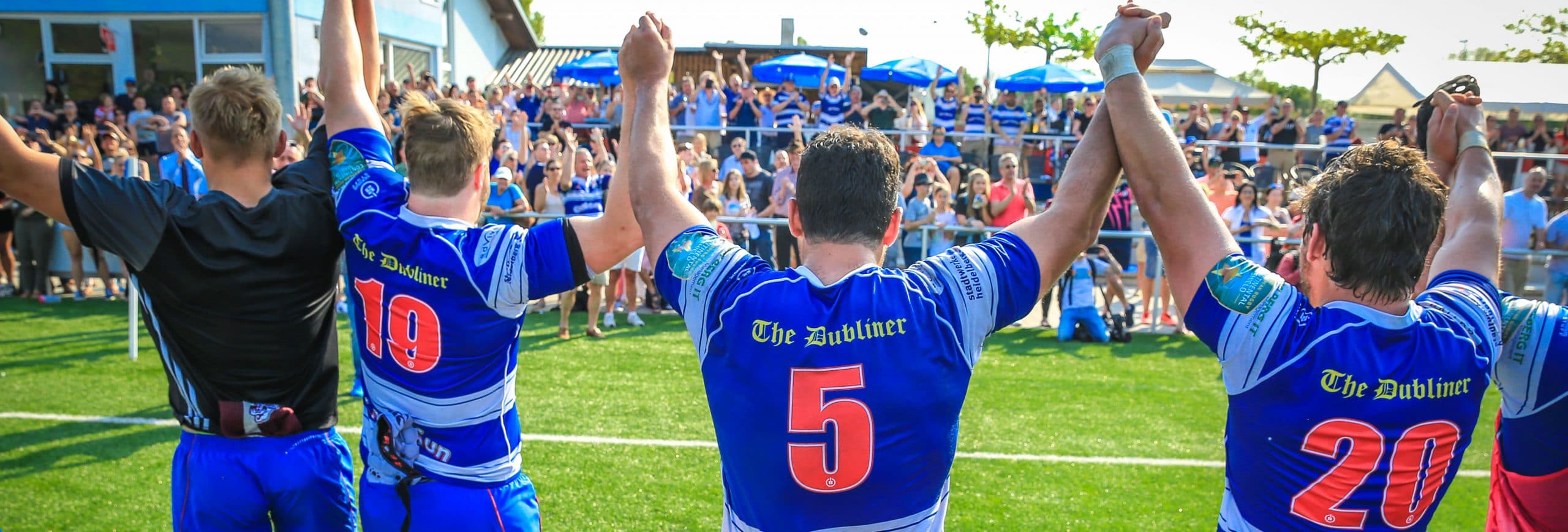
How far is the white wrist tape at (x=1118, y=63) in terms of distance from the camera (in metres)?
2.19

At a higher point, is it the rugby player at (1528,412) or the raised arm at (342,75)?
the raised arm at (342,75)

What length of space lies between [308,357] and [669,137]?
138 centimetres

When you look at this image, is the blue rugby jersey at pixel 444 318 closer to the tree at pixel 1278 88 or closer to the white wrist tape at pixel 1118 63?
the white wrist tape at pixel 1118 63

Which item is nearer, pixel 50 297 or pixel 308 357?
pixel 308 357

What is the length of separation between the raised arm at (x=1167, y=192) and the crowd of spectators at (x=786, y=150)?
4.57 meters

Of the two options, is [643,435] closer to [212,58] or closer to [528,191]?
[528,191]

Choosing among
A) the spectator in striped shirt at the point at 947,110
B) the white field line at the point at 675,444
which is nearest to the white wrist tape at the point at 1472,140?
the white field line at the point at 675,444

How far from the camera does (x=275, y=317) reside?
268 cm

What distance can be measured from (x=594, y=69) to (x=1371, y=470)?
772 inches

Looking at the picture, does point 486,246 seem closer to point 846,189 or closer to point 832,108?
point 846,189

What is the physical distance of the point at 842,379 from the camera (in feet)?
6.16

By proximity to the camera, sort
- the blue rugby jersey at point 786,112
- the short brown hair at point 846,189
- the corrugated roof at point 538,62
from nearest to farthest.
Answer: the short brown hair at point 846,189, the blue rugby jersey at point 786,112, the corrugated roof at point 538,62

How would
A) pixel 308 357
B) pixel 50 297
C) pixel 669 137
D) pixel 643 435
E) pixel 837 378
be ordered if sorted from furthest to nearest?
pixel 50 297 < pixel 643 435 < pixel 308 357 < pixel 669 137 < pixel 837 378

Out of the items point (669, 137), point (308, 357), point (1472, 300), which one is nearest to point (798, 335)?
point (669, 137)
